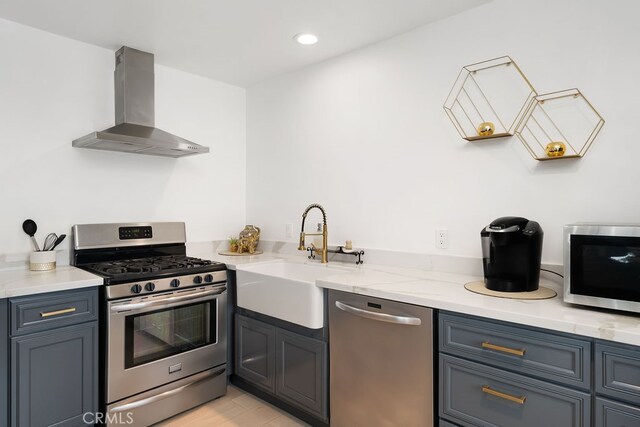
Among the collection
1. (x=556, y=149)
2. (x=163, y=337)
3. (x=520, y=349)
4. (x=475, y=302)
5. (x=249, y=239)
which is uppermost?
(x=556, y=149)

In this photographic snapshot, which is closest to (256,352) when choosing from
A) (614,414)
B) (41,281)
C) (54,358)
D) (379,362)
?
(379,362)

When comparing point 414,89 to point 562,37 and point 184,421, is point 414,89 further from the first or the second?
point 184,421

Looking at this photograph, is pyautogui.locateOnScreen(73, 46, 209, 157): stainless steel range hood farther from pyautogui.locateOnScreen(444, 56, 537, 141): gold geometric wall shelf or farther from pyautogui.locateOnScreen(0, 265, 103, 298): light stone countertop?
pyautogui.locateOnScreen(444, 56, 537, 141): gold geometric wall shelf

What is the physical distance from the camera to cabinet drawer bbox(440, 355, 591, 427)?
126 cm

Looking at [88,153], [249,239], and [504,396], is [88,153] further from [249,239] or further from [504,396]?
[504,396]

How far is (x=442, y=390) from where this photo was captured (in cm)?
157

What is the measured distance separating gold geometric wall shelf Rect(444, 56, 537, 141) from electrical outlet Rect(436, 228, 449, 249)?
20.9 inches

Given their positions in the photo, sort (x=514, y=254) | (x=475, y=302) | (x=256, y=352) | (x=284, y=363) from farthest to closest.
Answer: (x=256, y=352) → (x=284, y=363) → (x=514, y=254) → (x=475, y=302)

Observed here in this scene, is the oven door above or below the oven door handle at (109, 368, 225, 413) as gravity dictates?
above

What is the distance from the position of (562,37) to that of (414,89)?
0.78m

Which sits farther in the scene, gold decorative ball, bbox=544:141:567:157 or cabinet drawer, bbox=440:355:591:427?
gold decorative ball, bbox=544:141:567:157

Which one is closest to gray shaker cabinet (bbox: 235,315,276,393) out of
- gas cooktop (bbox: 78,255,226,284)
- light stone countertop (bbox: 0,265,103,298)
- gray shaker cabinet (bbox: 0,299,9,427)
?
gas cooktop (bbox: 78,255,226,284)

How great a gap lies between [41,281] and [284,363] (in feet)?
4.43

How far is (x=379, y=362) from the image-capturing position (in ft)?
5.79
